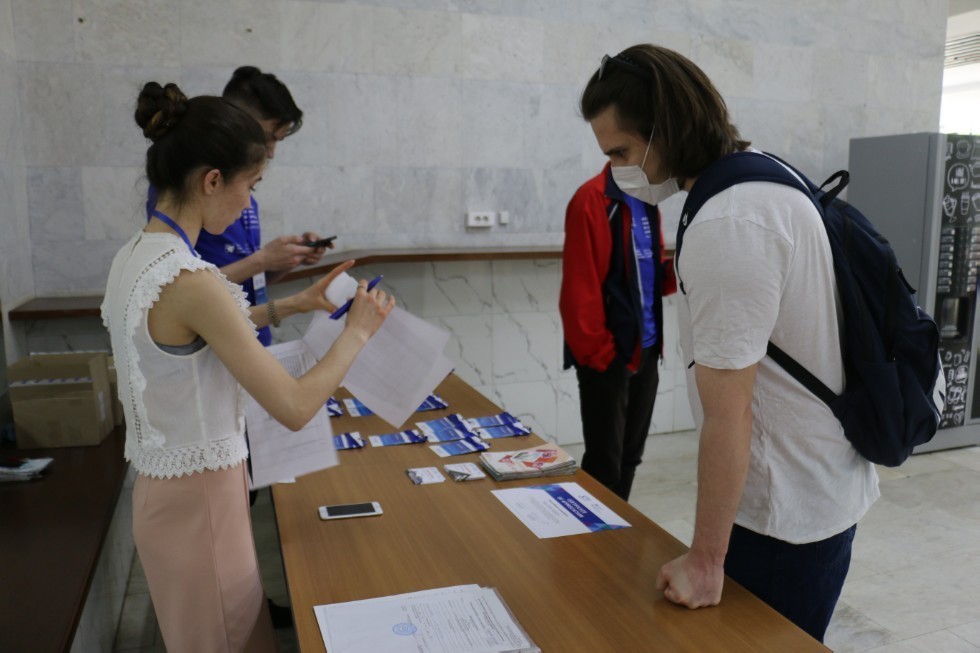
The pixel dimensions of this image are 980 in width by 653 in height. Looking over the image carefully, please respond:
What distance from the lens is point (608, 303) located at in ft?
10.0

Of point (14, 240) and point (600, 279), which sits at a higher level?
point (14, 240)

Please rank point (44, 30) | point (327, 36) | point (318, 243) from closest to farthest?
point (318, 243)
point (44, 30)
point (327, 36)

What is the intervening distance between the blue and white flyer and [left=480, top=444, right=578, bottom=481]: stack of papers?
0.19ft

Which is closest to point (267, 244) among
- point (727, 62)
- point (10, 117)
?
point (10, 117)

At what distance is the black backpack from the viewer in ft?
4.00

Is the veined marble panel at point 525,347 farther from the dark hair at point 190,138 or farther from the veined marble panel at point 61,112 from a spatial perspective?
the dark hair at point 190,138

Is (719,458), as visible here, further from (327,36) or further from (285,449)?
(327,36)

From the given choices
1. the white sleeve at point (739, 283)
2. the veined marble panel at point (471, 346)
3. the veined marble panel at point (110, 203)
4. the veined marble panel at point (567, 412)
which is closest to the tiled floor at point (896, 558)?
the veined marble panel at point (567, 412)

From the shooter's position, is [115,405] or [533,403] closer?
[115,405]

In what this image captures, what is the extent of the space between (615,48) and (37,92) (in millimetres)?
3162

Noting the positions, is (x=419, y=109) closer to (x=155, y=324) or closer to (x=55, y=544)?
(x=55, y=544)

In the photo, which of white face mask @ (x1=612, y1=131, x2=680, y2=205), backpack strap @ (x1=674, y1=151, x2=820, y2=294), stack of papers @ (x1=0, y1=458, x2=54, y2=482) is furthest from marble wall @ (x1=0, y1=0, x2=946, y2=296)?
backpack strap @ (x1=674, y1=151, x2=820, y2=294)

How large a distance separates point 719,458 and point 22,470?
2.37 m

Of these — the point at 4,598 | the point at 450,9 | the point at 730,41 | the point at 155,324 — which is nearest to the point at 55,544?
the point at 4,598
